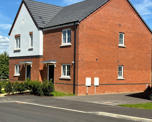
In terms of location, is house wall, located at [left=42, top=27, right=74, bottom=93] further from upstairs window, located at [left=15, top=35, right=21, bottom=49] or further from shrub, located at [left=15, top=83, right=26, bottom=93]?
upstairs window, located at [left=15, top=35, right=21, bottom=49]

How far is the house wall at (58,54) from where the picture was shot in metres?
23.3

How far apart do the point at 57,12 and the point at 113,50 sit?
8.47m

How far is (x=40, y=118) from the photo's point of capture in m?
10.6

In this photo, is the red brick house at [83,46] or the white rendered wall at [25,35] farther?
the white rendered wall at [25,35]

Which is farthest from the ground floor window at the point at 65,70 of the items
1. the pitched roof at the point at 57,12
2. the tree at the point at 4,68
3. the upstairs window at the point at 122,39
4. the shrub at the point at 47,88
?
the tree at the point at 4,68

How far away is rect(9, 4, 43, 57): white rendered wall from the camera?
26.6 m

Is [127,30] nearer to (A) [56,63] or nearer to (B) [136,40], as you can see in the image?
(B) [136,40]

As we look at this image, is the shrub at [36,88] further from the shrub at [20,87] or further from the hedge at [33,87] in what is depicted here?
the shrub at [20,87]

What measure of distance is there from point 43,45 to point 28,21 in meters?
3.51

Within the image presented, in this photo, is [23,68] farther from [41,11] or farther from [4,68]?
[4,68]

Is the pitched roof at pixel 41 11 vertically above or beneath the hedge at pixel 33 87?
above

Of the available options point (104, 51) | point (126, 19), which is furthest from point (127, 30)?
point (104, 51)

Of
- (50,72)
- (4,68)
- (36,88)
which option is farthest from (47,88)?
(4,68)

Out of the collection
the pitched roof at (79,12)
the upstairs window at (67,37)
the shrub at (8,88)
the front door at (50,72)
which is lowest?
the shrub at (8,88)
